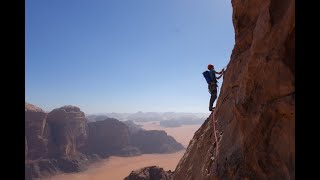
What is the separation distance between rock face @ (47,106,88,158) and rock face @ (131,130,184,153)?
41.2 feet

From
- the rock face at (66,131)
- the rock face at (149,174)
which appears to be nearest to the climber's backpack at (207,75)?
the rock face at (149,174)

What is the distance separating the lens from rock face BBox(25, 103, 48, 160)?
133 feet

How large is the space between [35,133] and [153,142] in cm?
2538

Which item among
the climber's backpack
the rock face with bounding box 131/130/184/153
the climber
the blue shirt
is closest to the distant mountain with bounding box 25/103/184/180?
the rock face with bounding box 131/130/184/153

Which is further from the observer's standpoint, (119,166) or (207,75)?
(119,166)

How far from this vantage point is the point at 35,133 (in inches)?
1620

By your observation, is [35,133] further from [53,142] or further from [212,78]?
[212,78]

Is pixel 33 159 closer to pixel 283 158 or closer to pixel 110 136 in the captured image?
pixel 110 136

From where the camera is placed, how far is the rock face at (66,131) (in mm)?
44031

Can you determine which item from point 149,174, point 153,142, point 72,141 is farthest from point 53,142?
point 149,174

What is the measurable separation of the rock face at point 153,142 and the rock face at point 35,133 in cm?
2078
